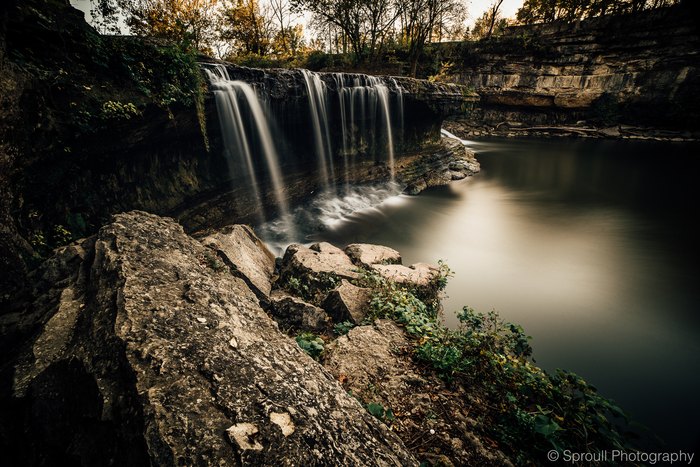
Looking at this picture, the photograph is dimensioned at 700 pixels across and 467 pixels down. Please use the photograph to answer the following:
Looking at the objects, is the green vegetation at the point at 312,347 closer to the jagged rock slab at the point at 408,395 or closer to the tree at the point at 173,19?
the jagged rock slab at the point at 408,395

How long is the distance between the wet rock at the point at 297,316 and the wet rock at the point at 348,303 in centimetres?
18

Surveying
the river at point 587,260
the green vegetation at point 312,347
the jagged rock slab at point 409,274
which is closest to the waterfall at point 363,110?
the river at point 587,260

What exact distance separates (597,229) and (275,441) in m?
12.2

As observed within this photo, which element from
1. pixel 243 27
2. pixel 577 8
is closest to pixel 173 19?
pixel 243 27

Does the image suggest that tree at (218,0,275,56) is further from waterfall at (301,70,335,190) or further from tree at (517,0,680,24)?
tree at (517,0,680,24)

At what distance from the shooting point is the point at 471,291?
6.59m

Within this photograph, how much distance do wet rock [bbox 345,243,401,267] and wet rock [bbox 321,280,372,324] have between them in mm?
1355

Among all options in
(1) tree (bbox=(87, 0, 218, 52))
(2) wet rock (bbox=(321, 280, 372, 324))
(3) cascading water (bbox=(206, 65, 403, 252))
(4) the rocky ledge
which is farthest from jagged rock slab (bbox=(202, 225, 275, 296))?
(1) tree (bbox=(87, 0, 218, 52))

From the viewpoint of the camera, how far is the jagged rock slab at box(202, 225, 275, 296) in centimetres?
466

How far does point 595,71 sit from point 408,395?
121 ft

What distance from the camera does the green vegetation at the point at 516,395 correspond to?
7.82ft

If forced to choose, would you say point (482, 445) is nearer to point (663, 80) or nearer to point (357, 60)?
point (357, 60)

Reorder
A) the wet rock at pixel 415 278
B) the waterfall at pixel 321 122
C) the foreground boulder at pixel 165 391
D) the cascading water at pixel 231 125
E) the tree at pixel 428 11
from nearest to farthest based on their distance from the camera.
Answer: the foreground boulder at pixel 165 391
the wet rock at pixel 415 278
the cascading water at pixel 231 125
the waterfall at pixel 321 122
the tree at pixel 428 11

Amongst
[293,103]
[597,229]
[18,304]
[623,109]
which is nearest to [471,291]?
[597,229]
